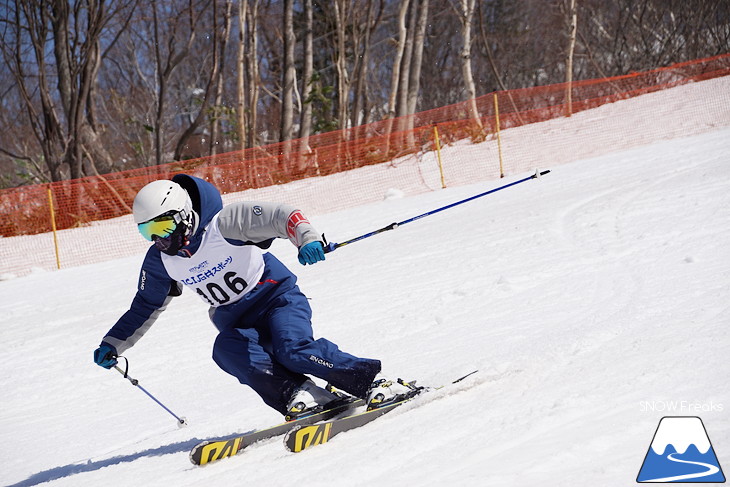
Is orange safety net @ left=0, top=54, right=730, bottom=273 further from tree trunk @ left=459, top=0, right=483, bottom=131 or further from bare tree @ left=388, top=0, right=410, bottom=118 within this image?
bare tree @ left=388, top=0, right=410, bottom=118

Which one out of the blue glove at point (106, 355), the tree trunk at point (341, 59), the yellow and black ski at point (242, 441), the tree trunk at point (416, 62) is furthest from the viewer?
the tree trunk at point (416, 62)

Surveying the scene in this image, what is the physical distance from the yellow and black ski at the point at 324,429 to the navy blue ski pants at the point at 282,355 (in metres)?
0.17

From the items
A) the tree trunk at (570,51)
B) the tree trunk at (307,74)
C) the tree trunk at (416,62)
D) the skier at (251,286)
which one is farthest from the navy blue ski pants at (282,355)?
the tree trunk at (416,62)

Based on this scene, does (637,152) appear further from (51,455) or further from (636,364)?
(51,455)

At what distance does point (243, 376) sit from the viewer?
13.5ft

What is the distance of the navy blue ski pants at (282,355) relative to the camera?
157 inches

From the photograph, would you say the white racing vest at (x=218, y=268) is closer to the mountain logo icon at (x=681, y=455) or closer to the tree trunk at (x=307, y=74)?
the mountain logo icon at (x=681, y=455)

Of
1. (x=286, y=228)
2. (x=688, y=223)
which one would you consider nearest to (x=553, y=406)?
(x=286, y=228)

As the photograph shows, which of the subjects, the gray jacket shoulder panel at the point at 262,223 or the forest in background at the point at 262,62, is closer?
the gray jacket shoulder panel at the point at 262,223

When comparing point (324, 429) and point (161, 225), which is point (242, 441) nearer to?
point (324, 429)

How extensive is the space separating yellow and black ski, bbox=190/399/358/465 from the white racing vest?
0.79m

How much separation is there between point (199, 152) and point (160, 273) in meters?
29.3

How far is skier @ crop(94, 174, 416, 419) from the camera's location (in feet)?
12.8

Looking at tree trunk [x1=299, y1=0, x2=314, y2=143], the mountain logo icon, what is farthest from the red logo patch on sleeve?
tree trunk [x1=299, y1=0, x2=314, y2=143]
